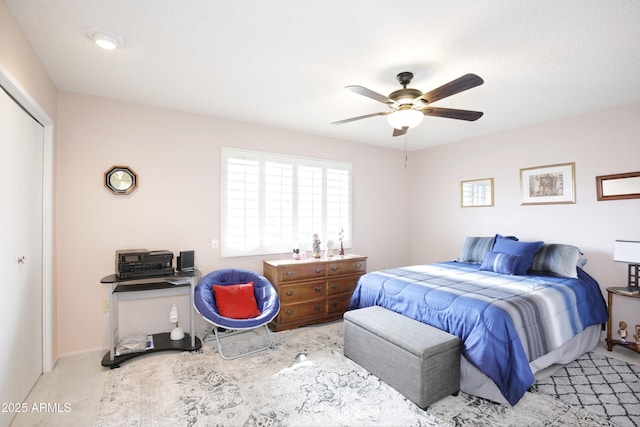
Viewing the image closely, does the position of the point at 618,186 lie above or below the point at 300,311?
above

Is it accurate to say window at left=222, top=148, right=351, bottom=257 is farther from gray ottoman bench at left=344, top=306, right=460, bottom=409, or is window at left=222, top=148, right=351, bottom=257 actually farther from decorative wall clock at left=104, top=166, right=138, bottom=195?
gray ottoman bench at left=344, top=306, right=460, bottom=409

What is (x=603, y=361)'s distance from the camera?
2922mm

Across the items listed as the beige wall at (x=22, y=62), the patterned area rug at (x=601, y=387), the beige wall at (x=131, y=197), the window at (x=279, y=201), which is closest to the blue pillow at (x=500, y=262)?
the patterned area rug at (x=601, y=387)

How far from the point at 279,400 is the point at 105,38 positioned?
112 inches

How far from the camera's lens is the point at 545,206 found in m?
3.94

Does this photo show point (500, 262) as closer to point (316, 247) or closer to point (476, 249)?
point (476, 249)

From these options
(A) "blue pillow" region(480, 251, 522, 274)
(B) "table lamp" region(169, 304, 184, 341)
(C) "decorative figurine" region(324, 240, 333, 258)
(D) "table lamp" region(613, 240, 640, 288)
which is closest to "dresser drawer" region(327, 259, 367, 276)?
(C) "decorative figurine" region(324, 240, 333, 258)

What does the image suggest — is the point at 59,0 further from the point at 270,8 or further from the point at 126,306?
the point at 126,306

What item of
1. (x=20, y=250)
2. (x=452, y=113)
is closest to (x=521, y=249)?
(x=452, y=113)

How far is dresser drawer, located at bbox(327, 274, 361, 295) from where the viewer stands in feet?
13.1

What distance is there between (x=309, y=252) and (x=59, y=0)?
346 cm

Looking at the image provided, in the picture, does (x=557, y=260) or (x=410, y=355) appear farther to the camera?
(x=557, y=260)

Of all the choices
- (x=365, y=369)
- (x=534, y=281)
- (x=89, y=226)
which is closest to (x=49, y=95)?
(x=89, y=226)

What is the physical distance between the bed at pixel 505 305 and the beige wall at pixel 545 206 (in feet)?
1.17
